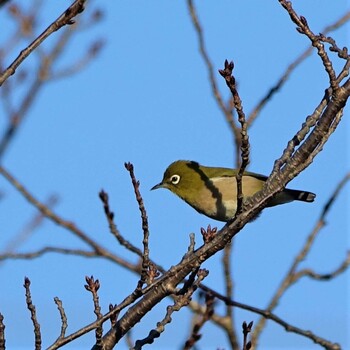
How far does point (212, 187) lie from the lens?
831 centimetres

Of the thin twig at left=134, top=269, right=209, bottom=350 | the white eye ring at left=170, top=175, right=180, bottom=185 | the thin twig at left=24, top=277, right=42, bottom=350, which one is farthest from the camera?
the white eye ring at left=170, top=175, right=180, bottom=185

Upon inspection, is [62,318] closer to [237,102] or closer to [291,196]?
[237,102]

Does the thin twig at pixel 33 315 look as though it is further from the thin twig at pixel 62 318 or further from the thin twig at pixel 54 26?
the thin twig at pixel 54 26

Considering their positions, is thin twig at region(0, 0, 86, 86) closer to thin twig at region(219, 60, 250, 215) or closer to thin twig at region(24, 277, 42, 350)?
thin twig at region(219, 60, 250, 215)

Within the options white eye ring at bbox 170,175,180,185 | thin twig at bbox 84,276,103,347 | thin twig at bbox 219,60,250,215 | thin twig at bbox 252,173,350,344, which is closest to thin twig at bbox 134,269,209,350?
thin twig at bbox 84,276,103,347

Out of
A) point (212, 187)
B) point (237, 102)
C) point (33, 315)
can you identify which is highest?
point (212, 187)

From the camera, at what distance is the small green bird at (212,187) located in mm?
7973

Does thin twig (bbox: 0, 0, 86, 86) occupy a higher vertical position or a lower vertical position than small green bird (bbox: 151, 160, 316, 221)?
lower

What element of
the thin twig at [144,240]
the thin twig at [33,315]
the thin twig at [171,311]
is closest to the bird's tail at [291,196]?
the thin twig at [171,311]

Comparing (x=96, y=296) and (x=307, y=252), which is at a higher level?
(x=307, y=252)

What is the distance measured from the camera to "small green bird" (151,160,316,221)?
7973 mm

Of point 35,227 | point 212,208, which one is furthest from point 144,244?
point 35,227

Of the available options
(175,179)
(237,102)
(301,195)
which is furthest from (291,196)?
(237,102)

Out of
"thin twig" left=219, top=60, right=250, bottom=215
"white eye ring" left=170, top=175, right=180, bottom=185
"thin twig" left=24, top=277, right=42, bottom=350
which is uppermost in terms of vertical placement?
"white eye ring" left=170, top=175, right=180, bottom=185
